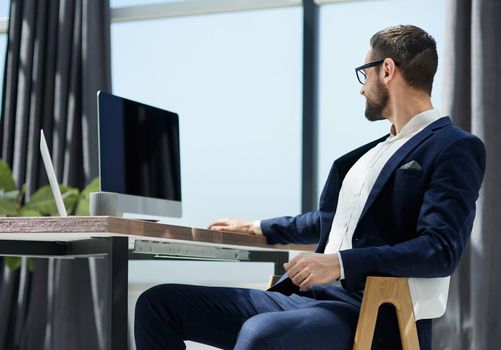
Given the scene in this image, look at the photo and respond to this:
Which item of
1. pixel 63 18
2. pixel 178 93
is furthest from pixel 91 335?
pixel 63 18

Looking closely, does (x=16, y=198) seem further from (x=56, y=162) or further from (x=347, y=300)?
(x=347, y=300)

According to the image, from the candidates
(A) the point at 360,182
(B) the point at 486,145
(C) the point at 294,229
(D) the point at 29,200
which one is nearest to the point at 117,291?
(A) the point at 360,182

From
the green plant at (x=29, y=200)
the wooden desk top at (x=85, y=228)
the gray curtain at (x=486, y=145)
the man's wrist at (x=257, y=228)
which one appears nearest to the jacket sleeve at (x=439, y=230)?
the wooden desk top at (x=85, y=228)

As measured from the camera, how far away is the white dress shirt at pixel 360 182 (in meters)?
2.00

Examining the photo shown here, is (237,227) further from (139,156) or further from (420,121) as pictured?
(420,121)

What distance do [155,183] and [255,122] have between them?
205cm

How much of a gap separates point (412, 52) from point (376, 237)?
50cm

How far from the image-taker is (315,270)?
5.66 feet

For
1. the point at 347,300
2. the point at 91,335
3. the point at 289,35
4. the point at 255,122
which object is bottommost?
the point at 91,335

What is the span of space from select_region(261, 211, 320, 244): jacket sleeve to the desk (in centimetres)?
7

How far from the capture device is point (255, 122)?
193 inches

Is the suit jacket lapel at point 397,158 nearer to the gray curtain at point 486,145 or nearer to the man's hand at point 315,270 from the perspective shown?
the man's hand at point 315,270

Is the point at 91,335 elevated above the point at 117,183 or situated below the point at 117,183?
below

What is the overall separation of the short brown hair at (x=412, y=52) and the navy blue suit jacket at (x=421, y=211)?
15 centimetres
